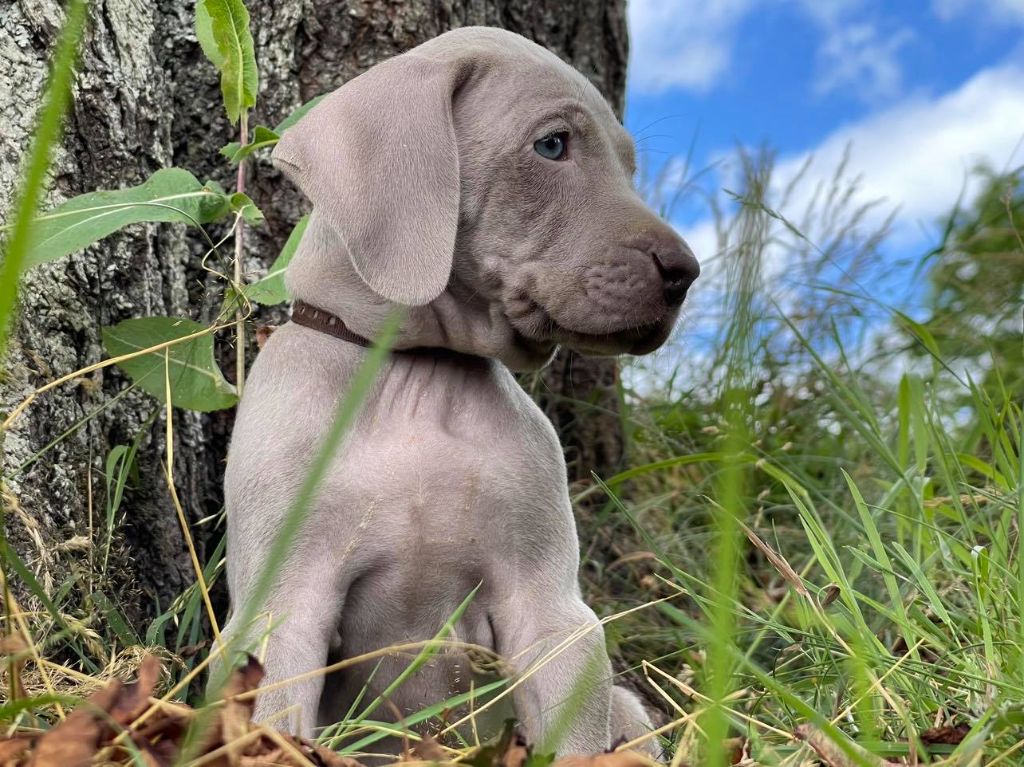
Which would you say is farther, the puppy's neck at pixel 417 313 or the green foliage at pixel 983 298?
the green foliage at pixel 983 298

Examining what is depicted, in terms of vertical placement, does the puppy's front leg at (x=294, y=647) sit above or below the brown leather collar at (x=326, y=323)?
below

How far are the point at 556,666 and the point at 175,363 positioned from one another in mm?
1346

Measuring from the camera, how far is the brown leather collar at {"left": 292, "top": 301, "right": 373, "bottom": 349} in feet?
8.22

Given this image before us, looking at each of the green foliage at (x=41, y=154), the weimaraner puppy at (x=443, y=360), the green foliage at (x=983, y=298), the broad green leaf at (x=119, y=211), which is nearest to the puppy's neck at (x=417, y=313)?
the weimaraner puppy at (x=443, y=360)

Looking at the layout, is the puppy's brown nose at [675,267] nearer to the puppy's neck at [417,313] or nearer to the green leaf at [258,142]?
the puppy's neck at [417,313]

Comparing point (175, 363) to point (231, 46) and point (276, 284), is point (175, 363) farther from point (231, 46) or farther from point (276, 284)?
point (231, 46)

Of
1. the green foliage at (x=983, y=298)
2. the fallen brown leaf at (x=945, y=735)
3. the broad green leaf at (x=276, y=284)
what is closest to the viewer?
the fallen brown leaf at (x=945, y=735)

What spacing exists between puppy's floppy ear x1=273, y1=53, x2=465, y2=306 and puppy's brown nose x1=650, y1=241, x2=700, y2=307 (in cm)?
43

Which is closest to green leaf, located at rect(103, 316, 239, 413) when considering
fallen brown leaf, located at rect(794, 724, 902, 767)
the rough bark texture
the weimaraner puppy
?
the rough bark texture

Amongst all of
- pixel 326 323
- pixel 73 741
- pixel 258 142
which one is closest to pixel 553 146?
pixel 326 323

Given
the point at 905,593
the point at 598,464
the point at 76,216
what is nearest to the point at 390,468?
the point at 76,216

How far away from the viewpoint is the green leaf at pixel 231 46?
117 inches

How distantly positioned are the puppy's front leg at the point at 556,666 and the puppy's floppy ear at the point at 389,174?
0.71 m

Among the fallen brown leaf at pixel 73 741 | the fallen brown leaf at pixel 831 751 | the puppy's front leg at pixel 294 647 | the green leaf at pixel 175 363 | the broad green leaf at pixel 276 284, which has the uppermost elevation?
the broad green leaf at pixel 276 284
